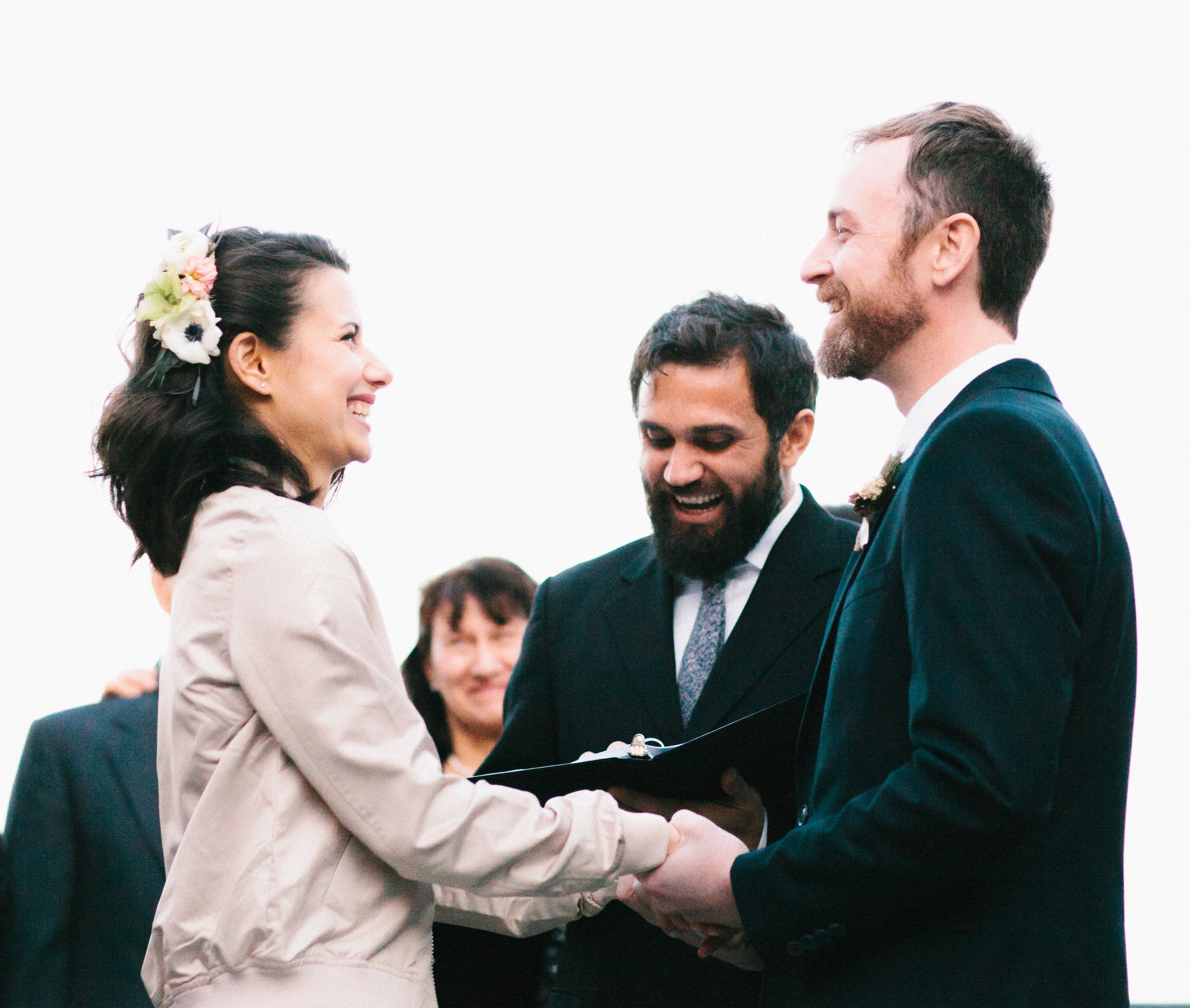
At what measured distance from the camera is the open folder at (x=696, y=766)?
200 cm

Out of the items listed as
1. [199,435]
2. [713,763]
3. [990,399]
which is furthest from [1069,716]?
[199,435]

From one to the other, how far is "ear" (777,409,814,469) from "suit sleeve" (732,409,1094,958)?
1186 millimetres

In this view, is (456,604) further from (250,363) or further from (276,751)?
(276,751)

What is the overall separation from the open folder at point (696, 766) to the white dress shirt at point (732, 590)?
41cm

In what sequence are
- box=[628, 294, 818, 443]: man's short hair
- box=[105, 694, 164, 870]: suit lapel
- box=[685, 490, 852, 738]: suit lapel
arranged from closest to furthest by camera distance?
box=[685, 490, 852, 738]: suit lapel → box=[628, 294, 818, 443]: man's short hair → box=[105, 694, 164, 870]: suit lapel

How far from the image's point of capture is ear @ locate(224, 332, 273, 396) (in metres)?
A: 1.95

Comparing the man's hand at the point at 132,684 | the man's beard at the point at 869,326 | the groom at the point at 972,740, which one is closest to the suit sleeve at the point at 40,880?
the man's hand at the point at 132,684

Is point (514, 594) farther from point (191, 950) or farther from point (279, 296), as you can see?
point (191, 950)

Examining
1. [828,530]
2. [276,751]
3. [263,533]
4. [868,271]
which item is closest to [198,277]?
[263,533]

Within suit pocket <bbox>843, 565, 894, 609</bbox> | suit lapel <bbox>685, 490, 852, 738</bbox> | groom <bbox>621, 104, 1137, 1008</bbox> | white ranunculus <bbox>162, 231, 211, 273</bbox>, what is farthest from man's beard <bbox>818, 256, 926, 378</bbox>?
white ranunculus <bbox>162, 231, 211, 273</bbox>

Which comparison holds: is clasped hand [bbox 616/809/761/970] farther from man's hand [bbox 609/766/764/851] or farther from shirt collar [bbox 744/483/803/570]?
shirt collar [bbox 744/483/803/570]

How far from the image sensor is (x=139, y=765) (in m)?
3.00

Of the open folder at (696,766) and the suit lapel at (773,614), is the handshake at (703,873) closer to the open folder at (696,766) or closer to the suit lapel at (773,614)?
the open folder at (696,766)

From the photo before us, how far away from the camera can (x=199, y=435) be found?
1.85m
